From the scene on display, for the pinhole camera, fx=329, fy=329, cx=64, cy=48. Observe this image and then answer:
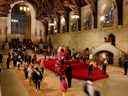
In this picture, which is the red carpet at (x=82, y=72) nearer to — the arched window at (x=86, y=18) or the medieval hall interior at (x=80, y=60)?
the medieval hall interior at (x=80, y=60)

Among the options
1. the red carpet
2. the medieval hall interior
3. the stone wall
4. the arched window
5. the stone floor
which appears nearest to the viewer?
the stone floor

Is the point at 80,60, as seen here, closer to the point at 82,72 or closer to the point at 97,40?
the point at 82,72

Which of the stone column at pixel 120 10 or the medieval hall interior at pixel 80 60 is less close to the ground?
the stone column at pixel 120 10

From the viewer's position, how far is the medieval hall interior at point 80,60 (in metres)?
17.0

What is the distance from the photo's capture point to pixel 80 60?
2711cm

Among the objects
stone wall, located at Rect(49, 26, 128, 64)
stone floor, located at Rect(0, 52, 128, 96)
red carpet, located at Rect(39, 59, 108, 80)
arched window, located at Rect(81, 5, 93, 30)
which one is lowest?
stone floor, located at Rect(0, 52, 128, 96)

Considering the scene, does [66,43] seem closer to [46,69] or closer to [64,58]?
[46,69]

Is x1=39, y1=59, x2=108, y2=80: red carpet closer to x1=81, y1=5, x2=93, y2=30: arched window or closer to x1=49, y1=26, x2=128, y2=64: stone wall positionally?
x1=49, y1=26, x2=128, y2=64: stone wall

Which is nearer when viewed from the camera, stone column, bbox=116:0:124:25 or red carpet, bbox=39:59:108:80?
red carpet, bbox=39:59:108:80

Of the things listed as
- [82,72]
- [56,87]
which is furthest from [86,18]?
[56,87]

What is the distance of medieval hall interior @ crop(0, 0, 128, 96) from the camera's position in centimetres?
1698

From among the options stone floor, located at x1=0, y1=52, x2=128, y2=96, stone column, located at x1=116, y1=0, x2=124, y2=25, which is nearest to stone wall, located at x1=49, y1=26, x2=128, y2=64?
stone column, located at x1=116, y1=0, x2=124, y2=25

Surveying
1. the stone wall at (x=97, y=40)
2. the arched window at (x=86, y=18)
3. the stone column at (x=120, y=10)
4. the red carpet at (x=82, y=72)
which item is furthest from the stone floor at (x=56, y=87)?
the arched window at (x=86, y=18)

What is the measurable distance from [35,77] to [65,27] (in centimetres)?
3021
